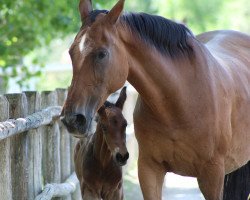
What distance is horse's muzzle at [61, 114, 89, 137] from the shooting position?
421 cm

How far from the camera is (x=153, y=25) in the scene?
15.7 feet

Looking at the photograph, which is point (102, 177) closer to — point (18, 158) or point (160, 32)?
point (18, 158)

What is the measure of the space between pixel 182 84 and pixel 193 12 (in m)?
19.4

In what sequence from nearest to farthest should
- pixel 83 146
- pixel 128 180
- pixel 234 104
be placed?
1. pixel 234 104
2. pixel 83 146
3. pixel 128 180

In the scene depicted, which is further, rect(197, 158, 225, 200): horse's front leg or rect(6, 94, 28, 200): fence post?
→ rect(6, 94, 28, 200): fence post

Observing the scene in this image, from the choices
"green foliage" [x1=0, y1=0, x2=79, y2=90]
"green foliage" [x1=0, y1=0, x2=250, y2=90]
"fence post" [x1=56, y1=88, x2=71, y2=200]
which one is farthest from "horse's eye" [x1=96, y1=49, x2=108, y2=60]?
"green foliage" [x1=0, y1=0, x2=79, y2=90]

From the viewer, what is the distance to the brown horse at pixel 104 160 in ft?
21.7

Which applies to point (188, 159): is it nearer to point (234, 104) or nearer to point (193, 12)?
point (234, 104)

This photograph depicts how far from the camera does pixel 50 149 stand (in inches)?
290

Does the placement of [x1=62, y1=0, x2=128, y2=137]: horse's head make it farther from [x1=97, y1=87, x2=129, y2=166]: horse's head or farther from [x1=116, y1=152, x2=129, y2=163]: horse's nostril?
[x1=97, y1=87, x2=129, y2=166]: horse's head

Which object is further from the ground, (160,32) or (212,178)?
(160,32)

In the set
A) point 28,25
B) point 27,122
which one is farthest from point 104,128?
point 28,25

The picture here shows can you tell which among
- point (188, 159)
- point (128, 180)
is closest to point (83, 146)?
point (188, 159)

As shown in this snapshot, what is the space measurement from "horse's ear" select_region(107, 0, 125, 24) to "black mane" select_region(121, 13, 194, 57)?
187 mm
